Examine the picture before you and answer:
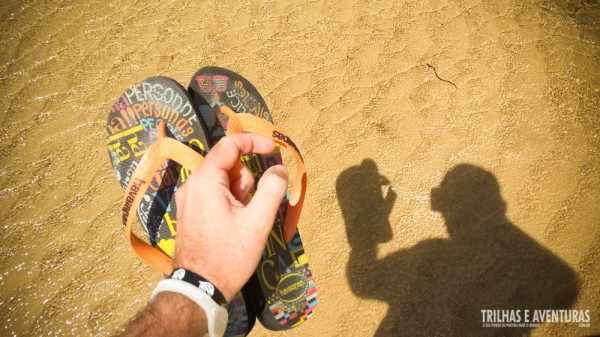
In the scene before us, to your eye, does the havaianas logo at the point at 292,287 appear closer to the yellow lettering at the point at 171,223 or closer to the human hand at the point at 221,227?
the yellow lettering at the point at 171,223

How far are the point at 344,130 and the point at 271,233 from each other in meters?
0.88

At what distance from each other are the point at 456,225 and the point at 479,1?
1969mm

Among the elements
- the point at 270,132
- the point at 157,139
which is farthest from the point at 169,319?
the point at 157,139

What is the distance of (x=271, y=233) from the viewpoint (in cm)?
169

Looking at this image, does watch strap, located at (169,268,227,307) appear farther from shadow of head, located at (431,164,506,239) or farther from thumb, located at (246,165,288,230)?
shadow of head, located at (431,164,506,239)

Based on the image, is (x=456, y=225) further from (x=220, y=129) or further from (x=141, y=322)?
(x=141, y=322)

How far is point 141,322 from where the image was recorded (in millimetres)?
895

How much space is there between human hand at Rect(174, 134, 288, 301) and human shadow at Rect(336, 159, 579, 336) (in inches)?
40.3

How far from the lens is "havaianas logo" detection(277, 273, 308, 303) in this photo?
1637mm

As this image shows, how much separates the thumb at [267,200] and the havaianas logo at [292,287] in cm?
82

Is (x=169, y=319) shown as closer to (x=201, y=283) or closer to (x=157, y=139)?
(x=201, y=283)

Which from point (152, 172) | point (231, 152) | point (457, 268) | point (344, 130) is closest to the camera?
point (231, 152)

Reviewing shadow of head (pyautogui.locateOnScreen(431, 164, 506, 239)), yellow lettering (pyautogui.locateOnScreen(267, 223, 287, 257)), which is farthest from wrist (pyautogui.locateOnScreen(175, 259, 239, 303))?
shadow of head (pyautogui.locateOnScreen(431, 164, 506, 239))

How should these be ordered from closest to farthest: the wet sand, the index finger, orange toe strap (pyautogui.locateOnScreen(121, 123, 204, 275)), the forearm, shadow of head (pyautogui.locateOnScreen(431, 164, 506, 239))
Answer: the forearm → the index finger → orange toe strap (pyautogui.locateOnScreen(121, 123, 204, 275)) → the wet sand → shadow of head (pyautogui.locateOnScreen(431, 164, 506, 239))
